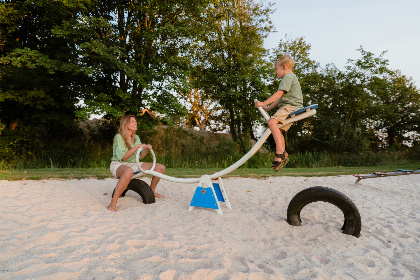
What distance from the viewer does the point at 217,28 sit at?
16141 millimetres

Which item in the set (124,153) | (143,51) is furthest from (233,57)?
(124,153)

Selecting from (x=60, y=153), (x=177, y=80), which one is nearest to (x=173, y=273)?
(x=177, y=80)

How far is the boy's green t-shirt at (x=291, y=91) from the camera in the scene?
10.7 ft

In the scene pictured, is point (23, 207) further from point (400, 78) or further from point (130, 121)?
point (400, 78)

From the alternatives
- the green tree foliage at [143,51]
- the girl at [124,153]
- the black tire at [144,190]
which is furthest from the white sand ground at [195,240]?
the green tree foliage at [143,51]

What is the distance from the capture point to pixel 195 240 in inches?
119

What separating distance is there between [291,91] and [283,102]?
174 mm

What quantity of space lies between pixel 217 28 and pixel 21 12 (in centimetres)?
993

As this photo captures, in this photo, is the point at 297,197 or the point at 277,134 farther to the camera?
the point at 297,197

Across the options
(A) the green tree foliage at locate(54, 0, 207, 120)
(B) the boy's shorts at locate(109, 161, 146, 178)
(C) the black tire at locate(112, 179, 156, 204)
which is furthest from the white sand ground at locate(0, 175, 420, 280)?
(A) the green tree foliage at locate(54, 0, 207, 120)

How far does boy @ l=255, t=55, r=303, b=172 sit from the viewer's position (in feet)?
10.7

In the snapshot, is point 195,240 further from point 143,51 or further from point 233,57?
point 233,57

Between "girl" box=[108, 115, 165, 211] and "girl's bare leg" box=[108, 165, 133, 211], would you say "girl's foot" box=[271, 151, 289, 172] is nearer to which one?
"girl" box=[108, 115, 165, 211]

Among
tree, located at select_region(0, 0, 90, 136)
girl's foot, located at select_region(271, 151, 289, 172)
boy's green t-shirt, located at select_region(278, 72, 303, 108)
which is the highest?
tree, located at select_region(0, 0, 90, 136)
